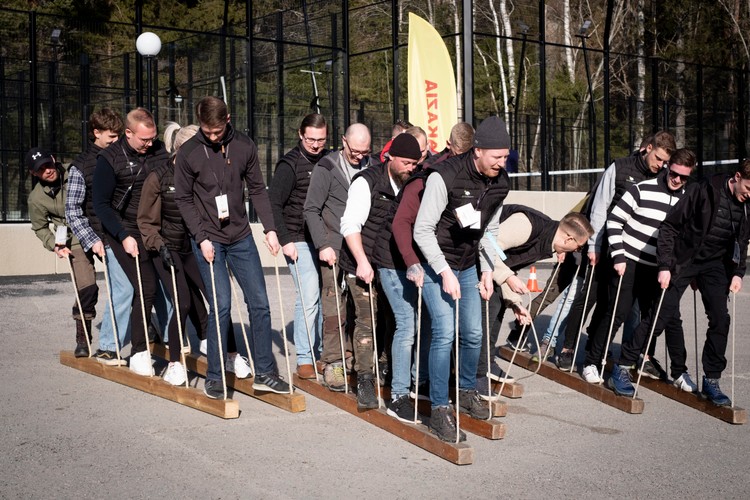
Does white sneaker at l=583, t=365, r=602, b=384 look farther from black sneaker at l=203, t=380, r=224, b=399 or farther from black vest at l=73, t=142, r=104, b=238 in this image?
black vest at l=73, t=142, r=104, b=238

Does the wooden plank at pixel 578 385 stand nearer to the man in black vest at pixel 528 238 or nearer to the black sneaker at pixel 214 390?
the man in black vest at pixel 528 238

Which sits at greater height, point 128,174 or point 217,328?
point 128,174

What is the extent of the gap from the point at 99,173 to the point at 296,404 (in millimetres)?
2220

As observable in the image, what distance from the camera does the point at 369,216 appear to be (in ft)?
21.9

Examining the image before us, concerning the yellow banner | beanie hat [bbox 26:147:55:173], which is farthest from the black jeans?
the yellow banner

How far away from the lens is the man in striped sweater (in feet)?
24.4

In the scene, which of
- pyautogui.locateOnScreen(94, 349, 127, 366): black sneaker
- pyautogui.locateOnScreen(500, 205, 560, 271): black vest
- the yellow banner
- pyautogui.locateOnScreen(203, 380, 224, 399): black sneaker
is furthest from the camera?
the yellow banner

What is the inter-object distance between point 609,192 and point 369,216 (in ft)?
7.61

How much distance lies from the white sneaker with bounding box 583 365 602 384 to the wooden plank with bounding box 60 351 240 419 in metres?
2.78

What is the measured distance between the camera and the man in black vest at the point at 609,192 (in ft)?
25.5

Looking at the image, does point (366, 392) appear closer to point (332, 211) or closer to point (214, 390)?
point (214, 390)

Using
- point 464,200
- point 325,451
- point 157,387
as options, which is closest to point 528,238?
point 464,200

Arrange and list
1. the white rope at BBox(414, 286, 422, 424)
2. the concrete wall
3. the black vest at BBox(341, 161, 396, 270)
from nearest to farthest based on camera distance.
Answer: the white rope at BBox(414, 286, 422, 424)
the black vest at BBox(341, 161, 396, 270)
the concrete wall

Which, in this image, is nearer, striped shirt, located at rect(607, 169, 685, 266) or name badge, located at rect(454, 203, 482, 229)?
name badge, located at rect(454, 203, 482, 229)
